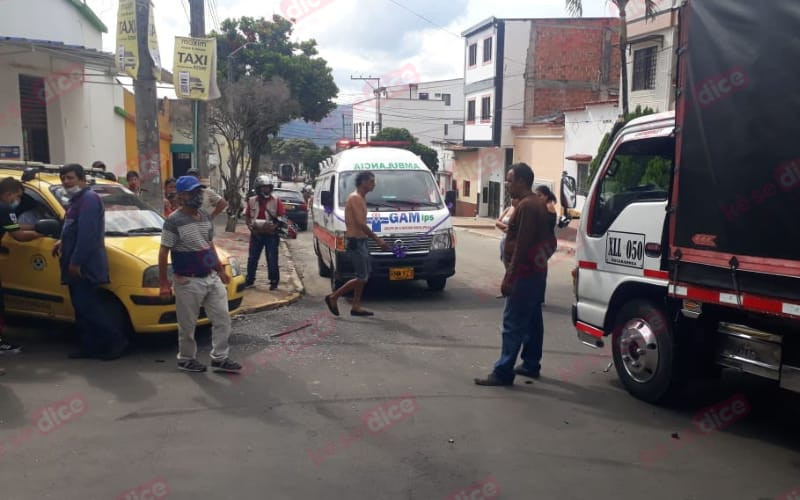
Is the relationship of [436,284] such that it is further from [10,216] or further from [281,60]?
[281,60]

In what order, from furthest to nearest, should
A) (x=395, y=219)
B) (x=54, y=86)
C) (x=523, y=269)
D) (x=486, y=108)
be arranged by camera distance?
(x=486, y=108), (x=54, y=86), (x=395, y=219), (x=523, y=269)

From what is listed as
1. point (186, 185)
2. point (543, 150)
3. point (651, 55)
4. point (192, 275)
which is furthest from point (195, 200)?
point (543, 150)

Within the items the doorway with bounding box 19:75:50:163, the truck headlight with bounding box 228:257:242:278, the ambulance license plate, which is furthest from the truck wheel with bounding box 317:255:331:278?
the doorway with bounding box 19:75:50:163

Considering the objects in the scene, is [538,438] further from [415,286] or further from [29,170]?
[415,286]

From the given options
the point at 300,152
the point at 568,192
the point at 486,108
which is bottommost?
the point at 568,192

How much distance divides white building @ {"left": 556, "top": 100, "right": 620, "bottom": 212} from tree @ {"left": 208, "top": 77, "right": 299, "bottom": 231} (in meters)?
11.4

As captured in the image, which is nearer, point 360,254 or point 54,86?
point 360,254

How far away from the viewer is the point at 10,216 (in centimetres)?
618

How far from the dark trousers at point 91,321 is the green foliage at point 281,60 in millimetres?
28796

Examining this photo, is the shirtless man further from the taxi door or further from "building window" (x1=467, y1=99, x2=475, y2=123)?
"building window" (x1=467, y1=99, x2=475, y2=123)

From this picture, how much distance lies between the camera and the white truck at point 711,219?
3949 millimetres

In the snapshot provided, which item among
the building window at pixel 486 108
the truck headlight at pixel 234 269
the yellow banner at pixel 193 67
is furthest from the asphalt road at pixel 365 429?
the building window at pixel 486 108

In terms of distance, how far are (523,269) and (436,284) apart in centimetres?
472

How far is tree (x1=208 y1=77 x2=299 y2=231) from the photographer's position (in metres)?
19.7
